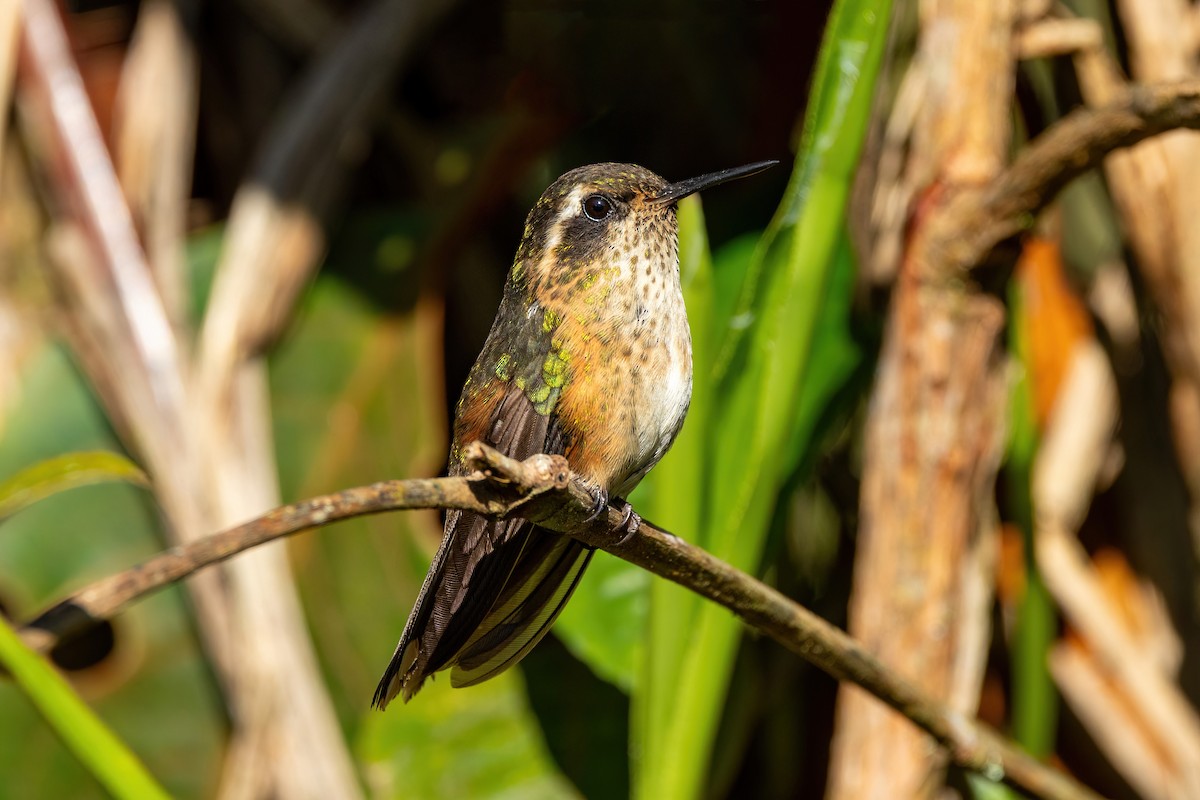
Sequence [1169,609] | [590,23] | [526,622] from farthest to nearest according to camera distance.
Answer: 1. [590,23]
2. [1169,609]
3. [526,622]

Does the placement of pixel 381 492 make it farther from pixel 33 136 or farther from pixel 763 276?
pixel 33 136

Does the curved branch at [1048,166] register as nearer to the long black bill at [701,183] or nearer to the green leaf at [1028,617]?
the long black bill at [701,183]

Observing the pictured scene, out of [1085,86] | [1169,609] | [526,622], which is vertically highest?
[1085,86]

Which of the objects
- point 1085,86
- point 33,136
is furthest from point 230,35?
point 1085,86

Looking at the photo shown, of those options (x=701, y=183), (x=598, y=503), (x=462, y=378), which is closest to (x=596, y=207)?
(x=701, y=183)

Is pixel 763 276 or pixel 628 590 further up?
pixel 763 276
